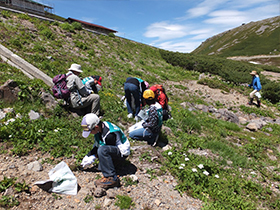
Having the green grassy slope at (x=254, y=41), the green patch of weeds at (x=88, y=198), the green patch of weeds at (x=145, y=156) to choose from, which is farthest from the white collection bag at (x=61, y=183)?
the green grassy slope at (x=254, y=41)

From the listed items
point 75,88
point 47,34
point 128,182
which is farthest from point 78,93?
point 47,34

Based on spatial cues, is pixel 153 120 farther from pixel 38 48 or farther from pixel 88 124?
pixel 38 48

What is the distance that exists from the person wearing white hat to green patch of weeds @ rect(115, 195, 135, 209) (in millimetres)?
3471

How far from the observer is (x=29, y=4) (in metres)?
27.2

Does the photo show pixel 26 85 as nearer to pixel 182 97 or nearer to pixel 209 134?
pixel 209 134

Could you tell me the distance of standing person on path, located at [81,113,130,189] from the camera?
11.1 ft

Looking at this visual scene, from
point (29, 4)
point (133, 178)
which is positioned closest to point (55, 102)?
point (133, 178)

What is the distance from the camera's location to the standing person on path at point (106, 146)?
3.38 meters

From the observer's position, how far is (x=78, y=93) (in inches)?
226

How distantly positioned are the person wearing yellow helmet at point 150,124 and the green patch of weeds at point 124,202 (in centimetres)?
222

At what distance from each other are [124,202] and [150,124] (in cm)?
237

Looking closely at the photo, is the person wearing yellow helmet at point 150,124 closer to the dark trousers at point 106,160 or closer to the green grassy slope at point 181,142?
the green grassy slope at point 181,142

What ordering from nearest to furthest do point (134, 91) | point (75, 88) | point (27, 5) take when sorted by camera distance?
point (75, 88) → point (134, 91) → point (27, 5)

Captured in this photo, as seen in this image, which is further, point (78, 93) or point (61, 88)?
point (78, 93)
